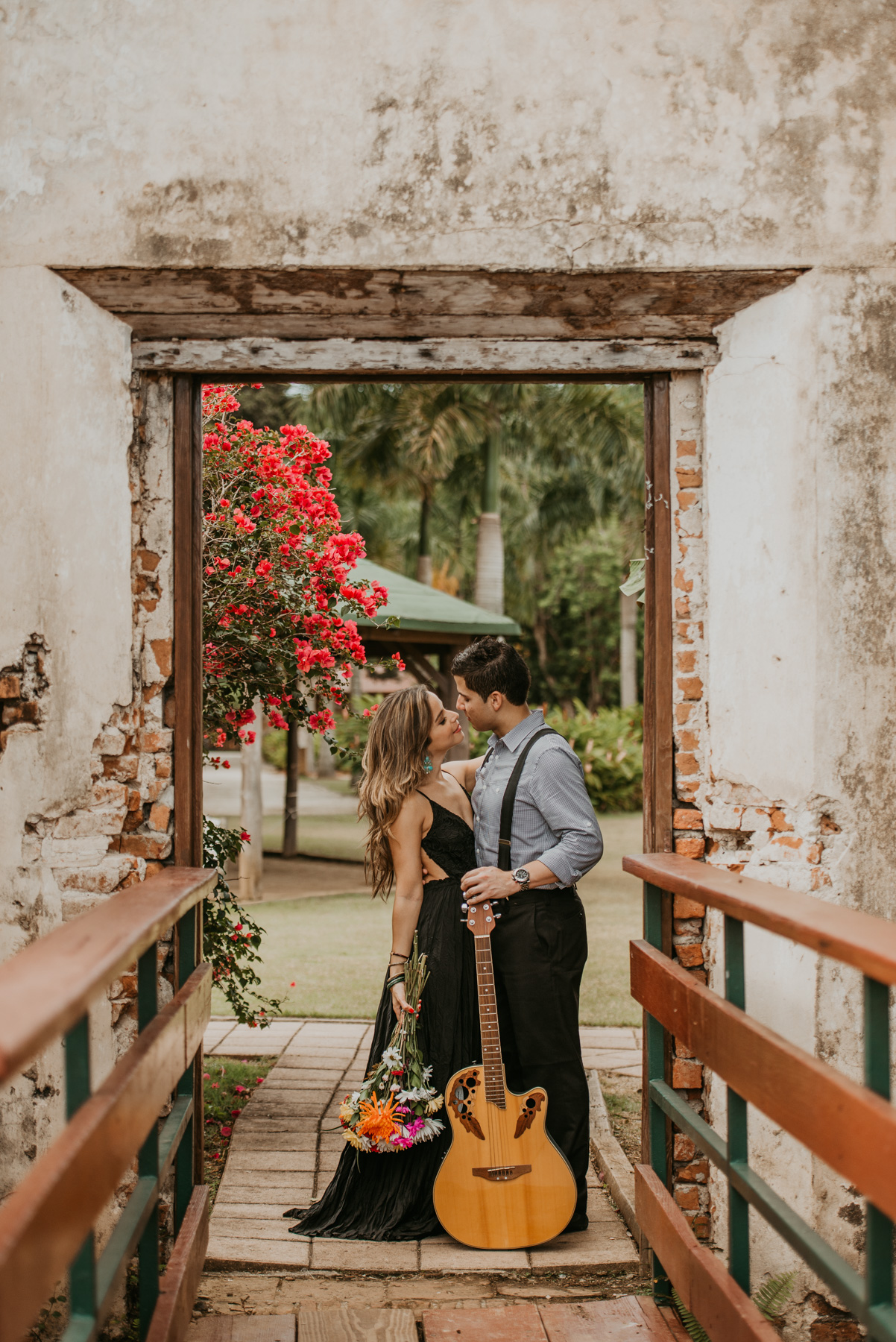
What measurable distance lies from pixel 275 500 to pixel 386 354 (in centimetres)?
163

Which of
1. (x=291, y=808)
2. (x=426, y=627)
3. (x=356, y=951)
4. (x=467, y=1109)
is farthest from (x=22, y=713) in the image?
(x=291, y=808)

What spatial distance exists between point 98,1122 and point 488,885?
193 centimetres

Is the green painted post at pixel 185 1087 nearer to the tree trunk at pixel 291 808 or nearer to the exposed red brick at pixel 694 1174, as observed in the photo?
the exposed red brick at pixel 694 1174

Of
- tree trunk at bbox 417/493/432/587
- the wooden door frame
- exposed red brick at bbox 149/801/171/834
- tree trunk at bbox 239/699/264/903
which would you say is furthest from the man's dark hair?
tree trunk at bbox 417/493/432/587

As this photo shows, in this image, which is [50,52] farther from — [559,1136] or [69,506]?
[559,1136]

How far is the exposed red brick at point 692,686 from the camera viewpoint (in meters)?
3.40

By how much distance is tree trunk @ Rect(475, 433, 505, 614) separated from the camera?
54.0 ft

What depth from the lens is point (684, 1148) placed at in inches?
132

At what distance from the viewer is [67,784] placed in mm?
3119

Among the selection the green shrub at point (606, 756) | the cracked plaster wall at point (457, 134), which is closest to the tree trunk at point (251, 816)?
the green shrub at point (606, 756)

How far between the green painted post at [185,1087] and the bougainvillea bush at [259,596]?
4.91ft

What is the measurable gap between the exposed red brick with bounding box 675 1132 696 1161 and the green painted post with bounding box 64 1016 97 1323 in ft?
7.21

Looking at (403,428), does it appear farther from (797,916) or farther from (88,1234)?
(88,1234)

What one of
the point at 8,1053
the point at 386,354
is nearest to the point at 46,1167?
the point at 8,1053
